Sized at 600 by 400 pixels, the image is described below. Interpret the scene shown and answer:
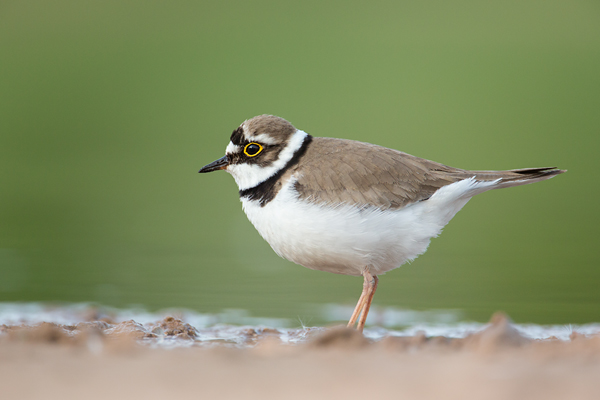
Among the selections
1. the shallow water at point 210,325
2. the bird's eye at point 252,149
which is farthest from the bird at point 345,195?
the shallow water at point 210,325

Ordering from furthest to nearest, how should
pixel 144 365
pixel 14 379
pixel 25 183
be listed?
1. pixel 25 183
2. pixel 144 365
3. pixel 14 379

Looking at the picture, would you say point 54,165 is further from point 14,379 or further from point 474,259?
point 14,379

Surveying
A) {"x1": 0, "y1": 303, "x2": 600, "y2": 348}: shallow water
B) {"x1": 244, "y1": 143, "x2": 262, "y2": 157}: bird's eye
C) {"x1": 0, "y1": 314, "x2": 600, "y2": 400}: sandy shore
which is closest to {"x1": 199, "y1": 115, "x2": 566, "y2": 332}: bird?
{"x1": 244, "y1": 143, "x2": 262, "y2": 157}: bird's eye

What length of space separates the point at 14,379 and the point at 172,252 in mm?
5930

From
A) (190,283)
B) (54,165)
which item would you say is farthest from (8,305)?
(54,165)

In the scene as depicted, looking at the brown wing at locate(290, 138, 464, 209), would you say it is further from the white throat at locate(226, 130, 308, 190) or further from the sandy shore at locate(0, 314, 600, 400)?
the sandy shore at locate(0, 314, 600, 400)

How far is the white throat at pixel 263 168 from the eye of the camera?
512 cm

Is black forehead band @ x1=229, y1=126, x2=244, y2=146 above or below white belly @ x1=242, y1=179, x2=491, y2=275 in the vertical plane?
above

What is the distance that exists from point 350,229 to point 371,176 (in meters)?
0.50

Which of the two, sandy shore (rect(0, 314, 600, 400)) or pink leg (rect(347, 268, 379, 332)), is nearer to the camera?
sandy shore (rect(0, 314, 600, 400))

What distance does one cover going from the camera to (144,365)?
2977 millimetres

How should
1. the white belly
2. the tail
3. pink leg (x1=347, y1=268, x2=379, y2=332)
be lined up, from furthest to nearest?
the tail → pink leg (x1=347, y1=268, x2=379, y2=332) → the white belly

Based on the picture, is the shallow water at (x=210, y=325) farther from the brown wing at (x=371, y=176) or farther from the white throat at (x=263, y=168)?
the white throat at (x=263, y=168)

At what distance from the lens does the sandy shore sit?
2.59 m
